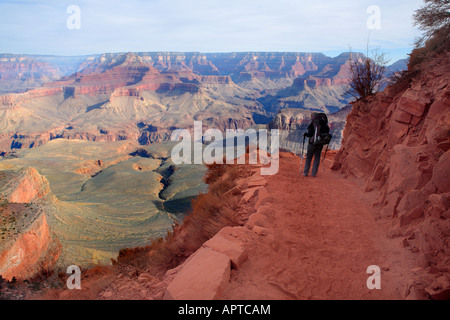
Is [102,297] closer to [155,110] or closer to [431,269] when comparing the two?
[431,269]

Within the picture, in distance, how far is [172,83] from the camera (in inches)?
6506

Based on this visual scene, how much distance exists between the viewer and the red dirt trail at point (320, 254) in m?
3.21

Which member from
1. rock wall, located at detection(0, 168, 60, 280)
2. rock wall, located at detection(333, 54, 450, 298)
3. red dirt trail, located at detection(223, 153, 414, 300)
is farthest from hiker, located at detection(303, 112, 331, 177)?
rock wall, located at detection(0, 168, 60, 280)

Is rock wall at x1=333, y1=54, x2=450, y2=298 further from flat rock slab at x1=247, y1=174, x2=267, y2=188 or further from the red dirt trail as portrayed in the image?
flat rock slab at x1=247, y1=174, x2=267, y2=188

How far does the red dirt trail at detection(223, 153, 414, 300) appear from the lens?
321 cm

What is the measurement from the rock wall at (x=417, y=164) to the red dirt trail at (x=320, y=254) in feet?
0.95

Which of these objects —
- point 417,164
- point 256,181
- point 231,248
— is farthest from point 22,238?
point 417,164

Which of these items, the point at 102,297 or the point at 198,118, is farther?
the point at 198,118

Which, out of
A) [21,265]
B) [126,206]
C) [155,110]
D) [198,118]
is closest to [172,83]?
[155,110]

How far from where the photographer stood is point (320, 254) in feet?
13.3

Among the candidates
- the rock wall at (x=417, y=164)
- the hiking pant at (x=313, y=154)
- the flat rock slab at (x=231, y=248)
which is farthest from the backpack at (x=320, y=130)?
the flat rock slab at (x=231, y=248)

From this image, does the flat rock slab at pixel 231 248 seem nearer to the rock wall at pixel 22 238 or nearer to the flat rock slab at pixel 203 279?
the flat rock slab at pixel 203 279

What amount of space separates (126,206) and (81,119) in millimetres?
109552
